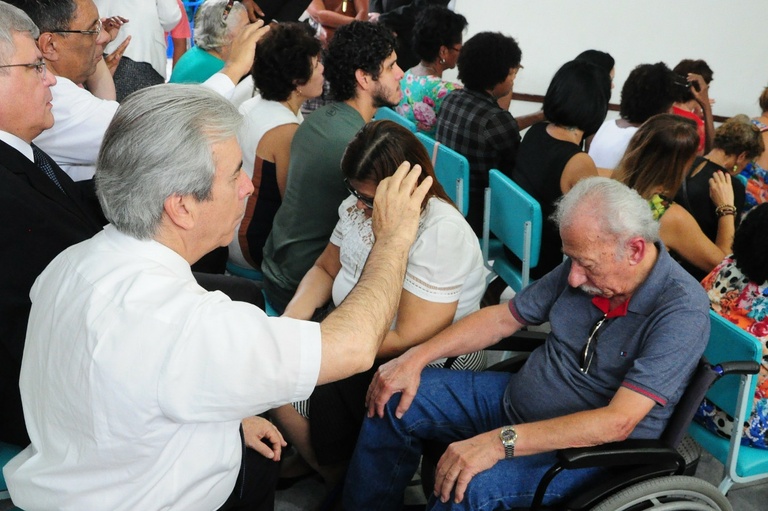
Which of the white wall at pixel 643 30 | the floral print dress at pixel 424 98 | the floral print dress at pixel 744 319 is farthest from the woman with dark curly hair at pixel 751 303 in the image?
the white wall at pixel 643 30

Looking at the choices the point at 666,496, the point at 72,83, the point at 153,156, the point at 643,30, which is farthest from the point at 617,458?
the point at 643,30

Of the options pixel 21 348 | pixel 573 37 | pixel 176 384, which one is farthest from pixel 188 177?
pixel 573 37

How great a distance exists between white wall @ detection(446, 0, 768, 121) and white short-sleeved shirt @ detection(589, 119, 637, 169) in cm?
238

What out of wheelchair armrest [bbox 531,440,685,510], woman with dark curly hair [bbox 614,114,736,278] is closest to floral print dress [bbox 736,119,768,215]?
woman with dark curly hair [bbox 614,114,736,278]

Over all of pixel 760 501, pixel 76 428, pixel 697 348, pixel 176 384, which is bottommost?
pixel 760 501

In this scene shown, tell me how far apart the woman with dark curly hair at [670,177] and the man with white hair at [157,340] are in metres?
1.54

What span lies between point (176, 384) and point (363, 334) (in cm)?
33

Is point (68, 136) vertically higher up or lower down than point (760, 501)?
higher up

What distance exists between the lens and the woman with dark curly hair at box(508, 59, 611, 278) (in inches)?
112

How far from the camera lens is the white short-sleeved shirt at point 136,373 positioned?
1146 millimetres

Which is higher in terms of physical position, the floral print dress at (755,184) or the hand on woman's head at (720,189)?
the hand on woman's head at (720,189)

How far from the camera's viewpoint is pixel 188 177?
4.04ft

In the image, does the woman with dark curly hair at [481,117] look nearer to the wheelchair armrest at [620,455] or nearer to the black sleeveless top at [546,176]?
the black sleeveless top at [546,176]

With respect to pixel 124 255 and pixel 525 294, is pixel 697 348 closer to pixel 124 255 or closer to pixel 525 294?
pixel 525 294
